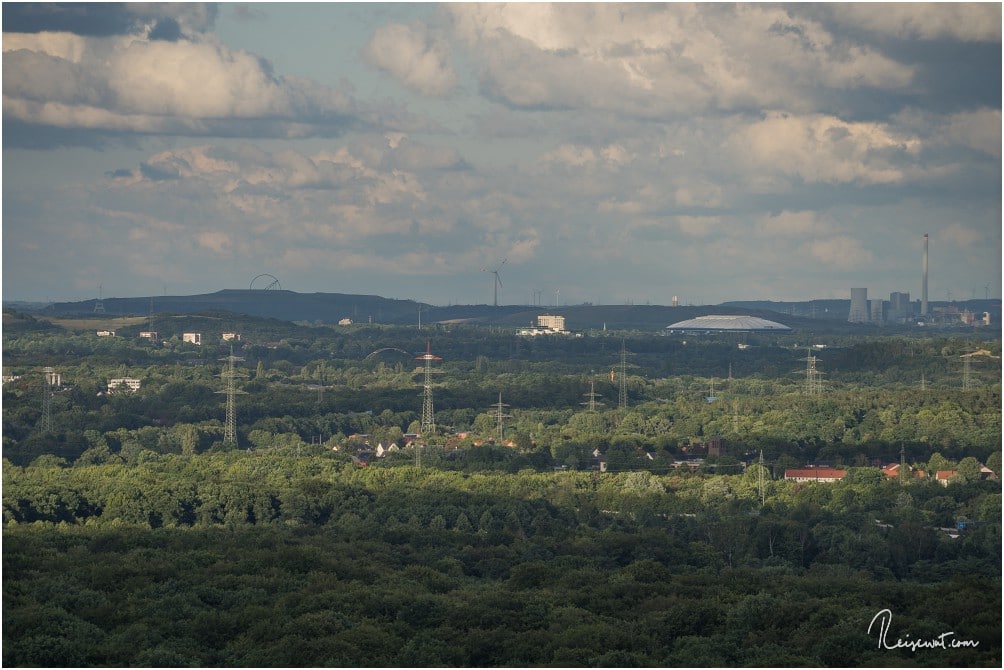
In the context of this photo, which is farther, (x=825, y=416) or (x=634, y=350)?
(x=634, y=350)

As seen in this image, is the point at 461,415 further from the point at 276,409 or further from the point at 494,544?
the point at 494,544

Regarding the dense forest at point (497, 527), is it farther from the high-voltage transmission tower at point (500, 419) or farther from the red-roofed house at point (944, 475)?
the red-roofed house at point (944, 475)

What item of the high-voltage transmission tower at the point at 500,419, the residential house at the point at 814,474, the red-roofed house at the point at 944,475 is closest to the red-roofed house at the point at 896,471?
the red-roofed house at the point at 944,475

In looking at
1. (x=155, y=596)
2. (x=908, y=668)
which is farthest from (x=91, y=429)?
(x=908, y=668)

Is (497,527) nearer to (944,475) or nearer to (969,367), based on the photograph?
(944,475)

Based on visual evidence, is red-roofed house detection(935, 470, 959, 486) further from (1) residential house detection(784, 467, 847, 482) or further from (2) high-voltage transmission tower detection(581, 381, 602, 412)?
(2) high-voltage transmission tower detection(581, 381, 602, 412)
